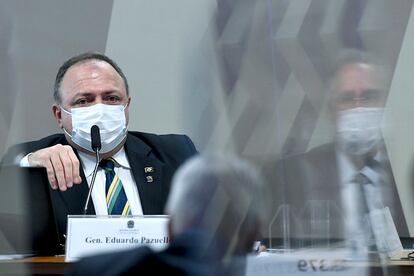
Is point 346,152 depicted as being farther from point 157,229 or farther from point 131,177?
point 131,177

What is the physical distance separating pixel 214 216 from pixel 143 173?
4.70 feet

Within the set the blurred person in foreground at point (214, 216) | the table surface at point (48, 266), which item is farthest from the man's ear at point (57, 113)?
the blurred person in foreground at point (214, 216)

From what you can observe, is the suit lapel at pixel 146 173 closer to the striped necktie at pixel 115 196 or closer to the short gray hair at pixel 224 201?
the striped necktie at pixel 115 196

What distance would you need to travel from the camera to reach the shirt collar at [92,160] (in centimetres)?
183

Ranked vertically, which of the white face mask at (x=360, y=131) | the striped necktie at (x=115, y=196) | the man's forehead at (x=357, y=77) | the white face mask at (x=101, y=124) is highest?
the white face mask at (x=101, y=124)

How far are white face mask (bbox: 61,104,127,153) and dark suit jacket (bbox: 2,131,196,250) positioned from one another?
70 millimetres

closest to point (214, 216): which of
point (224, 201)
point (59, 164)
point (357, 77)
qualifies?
point (224, 201)

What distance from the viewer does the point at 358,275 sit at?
1.40ft

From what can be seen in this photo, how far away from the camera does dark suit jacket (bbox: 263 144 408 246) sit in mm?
447

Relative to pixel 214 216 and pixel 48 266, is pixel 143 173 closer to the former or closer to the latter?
pixel 48 266

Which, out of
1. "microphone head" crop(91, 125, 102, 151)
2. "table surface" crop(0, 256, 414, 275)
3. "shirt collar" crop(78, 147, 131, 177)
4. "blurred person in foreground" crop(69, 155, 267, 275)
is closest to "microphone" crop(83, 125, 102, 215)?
"microphone head" crop(91, 125, 102, 151)

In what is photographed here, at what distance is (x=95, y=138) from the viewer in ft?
5.65

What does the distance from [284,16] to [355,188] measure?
12 cm

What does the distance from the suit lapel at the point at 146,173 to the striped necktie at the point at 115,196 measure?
5 cm
